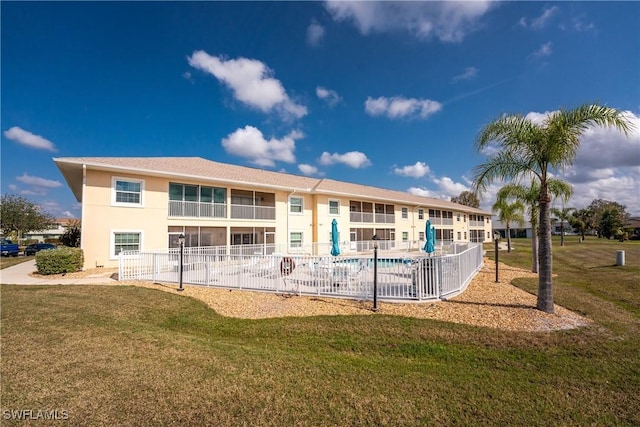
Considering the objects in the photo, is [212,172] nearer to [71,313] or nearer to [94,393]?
[71,313]

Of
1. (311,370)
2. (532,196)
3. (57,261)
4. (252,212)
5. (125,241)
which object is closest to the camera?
(311,370)

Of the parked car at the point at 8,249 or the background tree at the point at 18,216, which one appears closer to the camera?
the parked car at the point at 8,249

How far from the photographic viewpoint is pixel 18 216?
42625 millimetres

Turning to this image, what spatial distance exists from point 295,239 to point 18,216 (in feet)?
147

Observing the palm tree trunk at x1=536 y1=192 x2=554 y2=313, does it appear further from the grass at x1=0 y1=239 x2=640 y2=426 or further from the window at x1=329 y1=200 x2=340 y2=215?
the window at x1=329 y1=200 x2=340 y2=215

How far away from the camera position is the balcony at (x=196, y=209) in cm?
1859

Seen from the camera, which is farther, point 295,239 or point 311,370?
point 295,239

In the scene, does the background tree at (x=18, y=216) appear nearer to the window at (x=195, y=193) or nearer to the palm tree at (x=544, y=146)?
the window at (x=195, y=193)

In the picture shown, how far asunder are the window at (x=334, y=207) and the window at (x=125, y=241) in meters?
15.5

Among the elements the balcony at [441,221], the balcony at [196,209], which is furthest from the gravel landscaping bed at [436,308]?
the balcony at [441,221]

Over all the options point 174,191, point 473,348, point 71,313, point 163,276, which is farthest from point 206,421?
point 174,191

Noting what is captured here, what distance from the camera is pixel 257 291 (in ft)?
34.8

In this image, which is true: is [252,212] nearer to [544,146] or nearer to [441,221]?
[544,146]

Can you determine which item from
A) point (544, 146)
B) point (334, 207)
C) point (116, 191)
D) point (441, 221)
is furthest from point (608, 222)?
point (116, 191)
